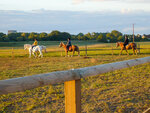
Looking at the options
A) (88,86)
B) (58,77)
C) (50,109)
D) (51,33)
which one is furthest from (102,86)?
(51,33)

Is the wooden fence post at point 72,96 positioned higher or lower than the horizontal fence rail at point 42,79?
lower

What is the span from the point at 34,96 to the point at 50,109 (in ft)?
4.03

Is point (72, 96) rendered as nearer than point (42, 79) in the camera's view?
No

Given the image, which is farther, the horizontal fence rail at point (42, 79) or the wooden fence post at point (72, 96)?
the wooden fence post at point (72, 96)

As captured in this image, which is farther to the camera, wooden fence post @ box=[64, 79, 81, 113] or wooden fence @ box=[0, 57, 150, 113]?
wooden fence post @ box=[64, 79, 81, 113]

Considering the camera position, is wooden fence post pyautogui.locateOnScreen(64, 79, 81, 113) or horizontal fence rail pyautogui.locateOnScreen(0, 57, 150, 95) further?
wooden fence post pyautogui.locateOnScreen(64, 79, 81, 113)

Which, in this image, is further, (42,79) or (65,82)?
(65,82)

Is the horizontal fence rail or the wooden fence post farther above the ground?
the horizontal fence rail

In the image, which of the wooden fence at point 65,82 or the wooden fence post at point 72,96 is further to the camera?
the wooden fence post at point 72,96

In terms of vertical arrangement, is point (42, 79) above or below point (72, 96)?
above

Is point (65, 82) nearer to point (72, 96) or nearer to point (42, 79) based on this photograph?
point (72, 96)

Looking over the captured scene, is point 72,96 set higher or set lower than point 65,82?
lower

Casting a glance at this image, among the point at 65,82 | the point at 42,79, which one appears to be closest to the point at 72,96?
the point at 65,82

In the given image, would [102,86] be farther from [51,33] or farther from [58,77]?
[51,33]
